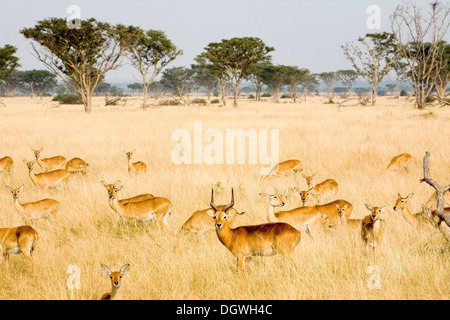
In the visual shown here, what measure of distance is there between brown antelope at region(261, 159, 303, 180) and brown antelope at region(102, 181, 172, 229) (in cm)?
372

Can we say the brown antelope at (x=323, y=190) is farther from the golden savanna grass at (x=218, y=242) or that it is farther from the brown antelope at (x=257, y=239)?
the brown antelope at (x=257, y=239)

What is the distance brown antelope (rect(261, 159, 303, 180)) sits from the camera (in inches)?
390

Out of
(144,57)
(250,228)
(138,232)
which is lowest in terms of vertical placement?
(138,232)

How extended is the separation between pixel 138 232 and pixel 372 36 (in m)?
48.4

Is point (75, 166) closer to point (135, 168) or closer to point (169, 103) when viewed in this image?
point (135, 168)

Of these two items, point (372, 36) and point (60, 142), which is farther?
point (372, 36)

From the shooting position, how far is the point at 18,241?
5.00m

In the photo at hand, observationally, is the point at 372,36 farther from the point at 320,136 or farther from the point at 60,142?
the point at 60,142

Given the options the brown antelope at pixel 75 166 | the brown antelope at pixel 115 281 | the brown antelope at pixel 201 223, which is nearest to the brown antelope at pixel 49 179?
the brown antelope at pixel 75 166

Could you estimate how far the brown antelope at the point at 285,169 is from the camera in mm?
9914

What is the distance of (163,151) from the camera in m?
13.8
